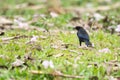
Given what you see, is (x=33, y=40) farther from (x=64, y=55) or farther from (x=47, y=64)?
(x=47, y=64)

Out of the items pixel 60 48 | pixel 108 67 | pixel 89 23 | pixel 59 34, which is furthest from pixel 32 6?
pixel 108 67

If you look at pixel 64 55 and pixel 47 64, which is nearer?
pixel 47 64

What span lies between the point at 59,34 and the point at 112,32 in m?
1.50

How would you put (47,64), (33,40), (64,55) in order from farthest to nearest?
1. (33,40)
2. (64,55)
3. (47,64)

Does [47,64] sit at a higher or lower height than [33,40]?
higher

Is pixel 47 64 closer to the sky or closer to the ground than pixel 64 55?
closer to the sky

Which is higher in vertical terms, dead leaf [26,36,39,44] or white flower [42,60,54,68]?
white flower [42,60,54,68]

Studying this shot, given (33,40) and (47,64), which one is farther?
(33,40)

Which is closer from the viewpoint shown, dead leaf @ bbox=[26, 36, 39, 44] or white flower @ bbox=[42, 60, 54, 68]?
white flower @ bbox=[42, 60, 54, 68]

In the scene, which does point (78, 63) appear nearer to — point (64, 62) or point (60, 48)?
point (64, 62)

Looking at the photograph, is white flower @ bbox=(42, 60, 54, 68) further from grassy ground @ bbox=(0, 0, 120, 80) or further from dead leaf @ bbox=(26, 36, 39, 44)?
dead leaf @ bbox=(26, 36, 39, 44)

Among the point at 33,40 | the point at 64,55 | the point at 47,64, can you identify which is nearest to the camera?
the point at 47,64

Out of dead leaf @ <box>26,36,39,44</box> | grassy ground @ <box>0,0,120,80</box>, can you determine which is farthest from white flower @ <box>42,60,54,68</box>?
dead leaf @ <box>26,36,39,44</box>

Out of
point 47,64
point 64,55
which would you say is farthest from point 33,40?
point 47,64
